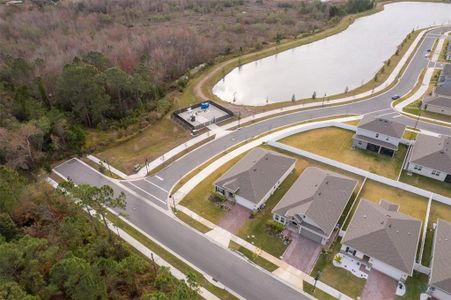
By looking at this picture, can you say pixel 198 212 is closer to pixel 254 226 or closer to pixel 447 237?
pixel 254 226

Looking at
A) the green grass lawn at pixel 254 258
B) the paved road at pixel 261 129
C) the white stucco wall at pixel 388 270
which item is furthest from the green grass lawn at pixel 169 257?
the white stucco wall at pixel 388 270

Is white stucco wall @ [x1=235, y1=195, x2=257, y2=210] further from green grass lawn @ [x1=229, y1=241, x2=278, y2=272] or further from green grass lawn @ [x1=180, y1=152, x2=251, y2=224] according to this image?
green grass lawn @ [x1=229, y1=241, x2=278, y2=272]

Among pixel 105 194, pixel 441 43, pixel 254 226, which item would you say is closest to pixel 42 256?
pixel 105 194

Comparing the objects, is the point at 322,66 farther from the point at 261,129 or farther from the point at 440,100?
the point at 261,129

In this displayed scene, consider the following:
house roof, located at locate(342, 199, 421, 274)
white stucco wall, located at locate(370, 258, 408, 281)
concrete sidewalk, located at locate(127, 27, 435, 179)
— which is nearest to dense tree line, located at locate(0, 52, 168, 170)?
concrete sidewalk, located at locate(127, 27, 435, 179)

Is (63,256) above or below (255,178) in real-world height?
above

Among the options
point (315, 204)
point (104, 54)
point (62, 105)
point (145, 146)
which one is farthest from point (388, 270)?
point (104, 54)

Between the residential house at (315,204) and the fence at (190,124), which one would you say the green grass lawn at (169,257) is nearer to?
the residential house at (315,204)
